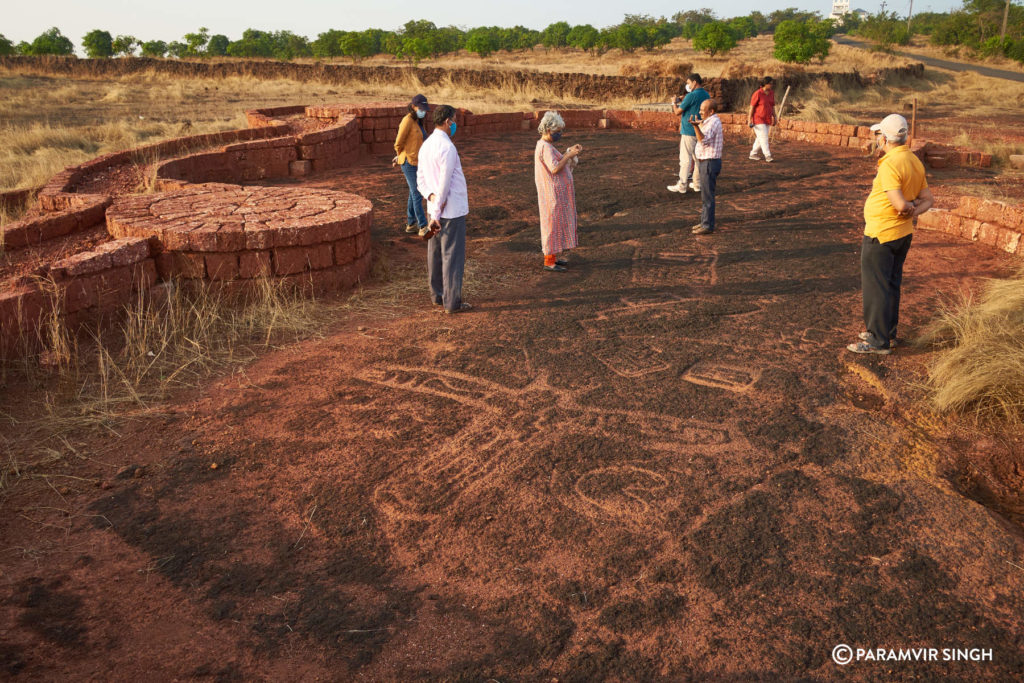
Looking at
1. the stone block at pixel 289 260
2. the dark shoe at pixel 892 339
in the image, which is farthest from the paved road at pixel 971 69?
the stone block at pixel 289 260

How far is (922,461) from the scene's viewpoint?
13.4ft

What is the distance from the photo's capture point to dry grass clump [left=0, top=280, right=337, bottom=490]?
14.6ft

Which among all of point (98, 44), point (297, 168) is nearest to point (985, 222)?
point (297, 168)

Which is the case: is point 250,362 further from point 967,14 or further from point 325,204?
point 967,14

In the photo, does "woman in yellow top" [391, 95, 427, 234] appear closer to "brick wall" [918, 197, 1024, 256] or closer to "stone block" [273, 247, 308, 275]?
"stone block" [273, 247, 308, 275]

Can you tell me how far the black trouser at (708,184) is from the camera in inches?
332

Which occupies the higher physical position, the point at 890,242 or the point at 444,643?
the point at 890,242

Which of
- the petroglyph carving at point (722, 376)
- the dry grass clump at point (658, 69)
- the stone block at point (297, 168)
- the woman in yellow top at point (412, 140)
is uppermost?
the dry grass clump at point (658, 69)

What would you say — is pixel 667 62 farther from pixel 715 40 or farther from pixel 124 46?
pixel 124 46

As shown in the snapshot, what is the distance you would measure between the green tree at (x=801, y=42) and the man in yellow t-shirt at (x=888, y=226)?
121 ft

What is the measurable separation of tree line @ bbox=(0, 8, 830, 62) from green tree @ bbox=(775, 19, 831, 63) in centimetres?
51

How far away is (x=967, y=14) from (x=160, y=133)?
62009 millimetres

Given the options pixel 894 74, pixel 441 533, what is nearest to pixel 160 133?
pixel 441 533

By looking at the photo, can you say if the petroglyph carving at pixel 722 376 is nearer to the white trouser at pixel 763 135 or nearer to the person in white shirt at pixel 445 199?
the person in white shirt at pixel 445 199
